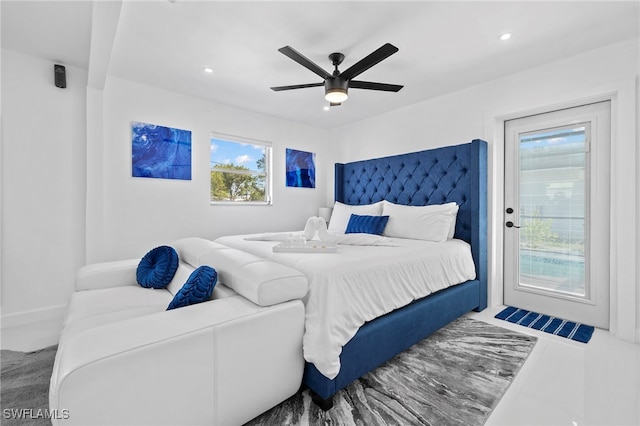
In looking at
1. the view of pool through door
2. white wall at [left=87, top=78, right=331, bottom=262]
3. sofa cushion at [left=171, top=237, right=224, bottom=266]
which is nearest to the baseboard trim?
white wall at [left=87, top=78, right=331, bottom=262]

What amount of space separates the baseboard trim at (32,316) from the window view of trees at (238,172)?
6.15 feet

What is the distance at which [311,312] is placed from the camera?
4.95 feet

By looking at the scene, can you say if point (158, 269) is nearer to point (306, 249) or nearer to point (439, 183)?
point (306, 249)

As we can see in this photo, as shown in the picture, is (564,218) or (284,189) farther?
(284,189)

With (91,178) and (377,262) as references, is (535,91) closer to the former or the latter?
(377,262)

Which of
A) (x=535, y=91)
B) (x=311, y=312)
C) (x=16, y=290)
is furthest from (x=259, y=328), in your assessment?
(x=535, y=91)

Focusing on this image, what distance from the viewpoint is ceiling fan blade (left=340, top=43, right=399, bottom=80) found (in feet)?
6.07

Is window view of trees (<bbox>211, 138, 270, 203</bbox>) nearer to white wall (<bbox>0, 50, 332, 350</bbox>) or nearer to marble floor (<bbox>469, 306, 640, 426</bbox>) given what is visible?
white wall (<bbox>0, 50, 332, 350</bbox>)

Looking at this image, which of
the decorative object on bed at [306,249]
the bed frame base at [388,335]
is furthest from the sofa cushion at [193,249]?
the bed frame base at [388,335]

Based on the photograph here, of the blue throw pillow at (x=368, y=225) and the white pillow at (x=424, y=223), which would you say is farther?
the blue throw pillow at (x=368, y=225)

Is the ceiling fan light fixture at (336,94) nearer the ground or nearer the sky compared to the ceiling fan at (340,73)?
nearer the ground

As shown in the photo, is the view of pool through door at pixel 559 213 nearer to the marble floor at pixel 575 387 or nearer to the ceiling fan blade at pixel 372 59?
the marble floor at pixel 575 387

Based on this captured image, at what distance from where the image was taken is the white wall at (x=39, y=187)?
2.54 m

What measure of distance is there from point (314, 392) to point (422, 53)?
2.69 metres
